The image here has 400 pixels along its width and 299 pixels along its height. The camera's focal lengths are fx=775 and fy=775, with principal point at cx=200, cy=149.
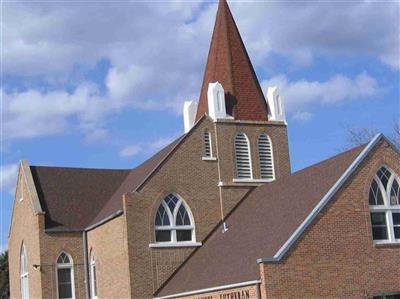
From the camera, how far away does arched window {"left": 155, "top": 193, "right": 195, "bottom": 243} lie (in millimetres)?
32250

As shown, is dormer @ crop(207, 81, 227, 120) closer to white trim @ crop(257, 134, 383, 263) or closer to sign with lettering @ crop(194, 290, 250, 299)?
white trim @ crop(257, 134, 383, 263)

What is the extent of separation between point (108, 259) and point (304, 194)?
10954 mm

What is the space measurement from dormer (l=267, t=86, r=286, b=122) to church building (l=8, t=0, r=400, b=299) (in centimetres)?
6

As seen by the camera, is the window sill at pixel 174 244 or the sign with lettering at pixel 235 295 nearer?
the sign with lettering at pixel 235 295

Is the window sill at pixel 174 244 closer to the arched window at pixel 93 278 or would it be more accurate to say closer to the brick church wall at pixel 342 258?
the arched window at pixel 93 278

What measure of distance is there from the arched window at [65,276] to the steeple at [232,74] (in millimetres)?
9219

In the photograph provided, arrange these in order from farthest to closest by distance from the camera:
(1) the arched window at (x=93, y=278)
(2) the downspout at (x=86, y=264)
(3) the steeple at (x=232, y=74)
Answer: (2) the downspout at (x=86, y=264) → (1) the arched window at (x=93, y=278) → (3) the steeple at (x=232, y=74)

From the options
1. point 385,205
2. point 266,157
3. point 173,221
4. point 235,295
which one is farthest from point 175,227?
point 385,205

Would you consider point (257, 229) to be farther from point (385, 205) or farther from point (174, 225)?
point (174, 225)

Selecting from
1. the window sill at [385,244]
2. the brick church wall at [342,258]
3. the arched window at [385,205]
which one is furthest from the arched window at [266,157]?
the window sill at [385,244]

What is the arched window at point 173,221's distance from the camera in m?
32.2

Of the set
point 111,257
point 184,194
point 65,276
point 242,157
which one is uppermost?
point 242,157

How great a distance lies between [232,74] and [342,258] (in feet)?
47.5

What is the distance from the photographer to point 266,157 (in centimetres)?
3534
